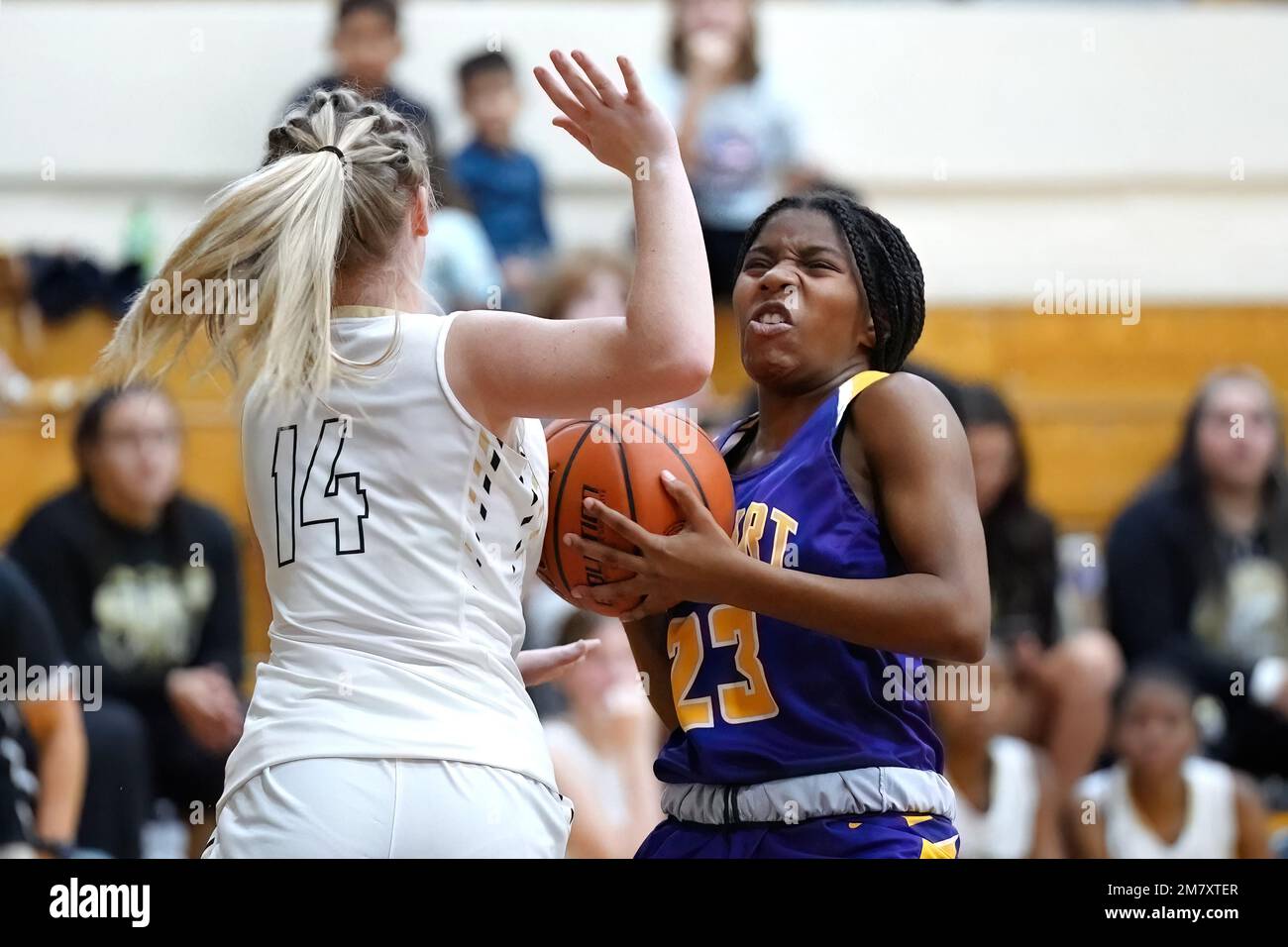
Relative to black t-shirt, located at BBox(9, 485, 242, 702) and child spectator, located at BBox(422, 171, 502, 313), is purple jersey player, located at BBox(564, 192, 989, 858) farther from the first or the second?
child spectator, located at BBox(422, 171, 502, 313)

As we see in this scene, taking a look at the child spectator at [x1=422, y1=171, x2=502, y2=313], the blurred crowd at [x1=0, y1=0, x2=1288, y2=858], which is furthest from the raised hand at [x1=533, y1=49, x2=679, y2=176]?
the child spectator at [x1=422, y1=171, x2=502, y2=313]

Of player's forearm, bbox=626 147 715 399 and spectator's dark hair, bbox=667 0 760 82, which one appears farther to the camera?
spectator's dark hair, bbox=667 0 760 82

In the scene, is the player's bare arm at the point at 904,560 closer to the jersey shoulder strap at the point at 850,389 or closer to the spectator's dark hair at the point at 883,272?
the jersey shoulder strap at the point at 850,389

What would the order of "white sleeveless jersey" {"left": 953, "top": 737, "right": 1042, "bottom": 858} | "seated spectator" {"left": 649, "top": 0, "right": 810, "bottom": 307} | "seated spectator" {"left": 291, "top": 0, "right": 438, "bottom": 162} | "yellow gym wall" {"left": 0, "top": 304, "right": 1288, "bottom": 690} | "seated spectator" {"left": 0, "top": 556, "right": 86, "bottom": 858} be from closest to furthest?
"seated spectator" {"left": 0, "top": 556, "right": 86, "bottom": 858}
"white sleeveless jersey" {"left": 953, "top": 737, "right": 1042, "bottom": 858}
"yellow gym wall" {"left": 0, "top": 304, "right": 1288, "bottom": 690}
"seated spectator" {"left": 649, "top": 0, "right": 810, "bottom": 307}
"seated spectator" {"left": 291, "top": 0, "right": 438, "bottom": 162}

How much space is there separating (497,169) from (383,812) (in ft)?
19.5

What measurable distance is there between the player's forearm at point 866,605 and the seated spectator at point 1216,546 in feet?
13.2

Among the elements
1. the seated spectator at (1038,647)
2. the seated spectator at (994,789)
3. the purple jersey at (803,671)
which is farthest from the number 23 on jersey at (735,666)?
the seated spectator at (1038,647)

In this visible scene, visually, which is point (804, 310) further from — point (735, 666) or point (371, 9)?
point (371, 9)

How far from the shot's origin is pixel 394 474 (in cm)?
287

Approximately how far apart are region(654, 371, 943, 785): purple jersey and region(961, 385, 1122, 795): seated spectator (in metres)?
3.31

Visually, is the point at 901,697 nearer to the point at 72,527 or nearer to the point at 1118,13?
the point at 72,527

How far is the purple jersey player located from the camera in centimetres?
306
